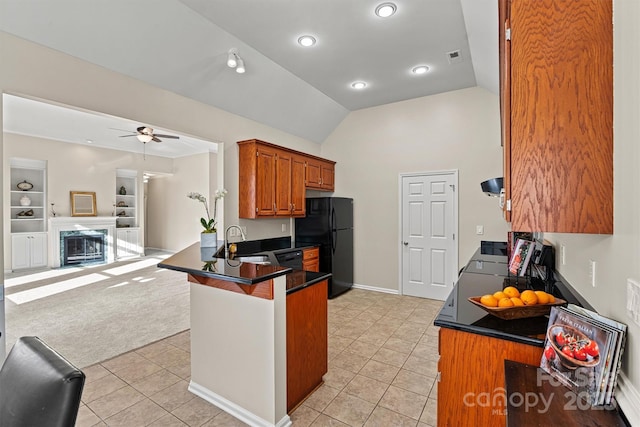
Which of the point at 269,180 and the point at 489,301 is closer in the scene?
the point at 489,301

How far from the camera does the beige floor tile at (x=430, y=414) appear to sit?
1985 millimetres

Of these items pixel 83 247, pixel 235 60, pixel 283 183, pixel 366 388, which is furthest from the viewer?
pixel 83 247

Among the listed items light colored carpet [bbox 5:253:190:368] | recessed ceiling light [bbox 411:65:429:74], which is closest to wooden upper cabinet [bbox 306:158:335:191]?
recessed ceiling light [bbox 411:65:429:74]

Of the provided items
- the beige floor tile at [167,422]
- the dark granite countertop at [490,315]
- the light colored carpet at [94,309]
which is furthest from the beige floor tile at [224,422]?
the light colored carpet at [94,309]

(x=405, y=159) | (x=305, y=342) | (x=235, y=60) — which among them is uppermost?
(x=235, y=60)

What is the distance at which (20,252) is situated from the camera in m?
6.38

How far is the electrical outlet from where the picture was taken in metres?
0.86

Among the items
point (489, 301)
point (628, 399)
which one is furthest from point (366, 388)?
point (628, 399)

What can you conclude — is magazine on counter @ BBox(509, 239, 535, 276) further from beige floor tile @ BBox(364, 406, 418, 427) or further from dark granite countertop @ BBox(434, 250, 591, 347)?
beige floor tile @ BBox(364, 406, 418, 427)

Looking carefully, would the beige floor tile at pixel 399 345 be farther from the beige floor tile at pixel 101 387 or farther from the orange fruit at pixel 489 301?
the beige floor tile at pixel 101 387

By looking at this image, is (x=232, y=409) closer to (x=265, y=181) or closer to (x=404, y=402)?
(x=404, y=402)

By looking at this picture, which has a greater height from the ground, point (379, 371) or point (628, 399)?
point (628, 399)

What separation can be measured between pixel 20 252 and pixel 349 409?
7957 mm

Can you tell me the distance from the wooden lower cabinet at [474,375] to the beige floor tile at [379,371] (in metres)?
1.17
